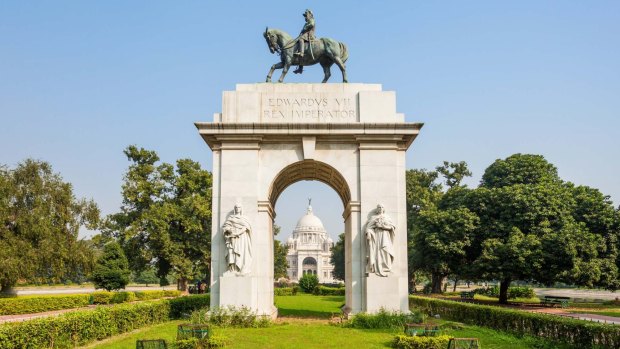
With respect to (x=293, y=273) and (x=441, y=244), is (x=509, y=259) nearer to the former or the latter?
(x=441, y=244)

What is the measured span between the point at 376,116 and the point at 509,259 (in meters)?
16.3

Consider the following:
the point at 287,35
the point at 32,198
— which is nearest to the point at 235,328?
the point at 287,35

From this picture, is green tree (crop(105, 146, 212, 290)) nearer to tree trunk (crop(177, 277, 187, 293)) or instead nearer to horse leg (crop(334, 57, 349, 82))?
tree trunk (crop(177, 277, 187, 293))

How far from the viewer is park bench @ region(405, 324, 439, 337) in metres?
14.1

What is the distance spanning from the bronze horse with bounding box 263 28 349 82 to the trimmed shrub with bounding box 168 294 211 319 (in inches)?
416

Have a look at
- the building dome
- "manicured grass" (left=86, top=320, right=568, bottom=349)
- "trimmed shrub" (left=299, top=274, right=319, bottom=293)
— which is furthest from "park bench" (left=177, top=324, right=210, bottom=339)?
the building dome

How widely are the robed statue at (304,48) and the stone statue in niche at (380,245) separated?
231 inches

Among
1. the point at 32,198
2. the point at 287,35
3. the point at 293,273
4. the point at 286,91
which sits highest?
the point at 287,35

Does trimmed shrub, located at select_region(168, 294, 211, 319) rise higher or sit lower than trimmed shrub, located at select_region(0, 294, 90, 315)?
higher

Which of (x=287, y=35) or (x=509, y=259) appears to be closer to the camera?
(x=287, y=35)

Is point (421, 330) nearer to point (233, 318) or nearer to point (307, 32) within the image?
point (233, 318)

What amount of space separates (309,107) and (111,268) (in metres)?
28.2

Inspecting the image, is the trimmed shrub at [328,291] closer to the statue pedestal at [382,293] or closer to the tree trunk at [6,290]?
the tree trunk at [6,290]

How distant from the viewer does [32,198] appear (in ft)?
119
